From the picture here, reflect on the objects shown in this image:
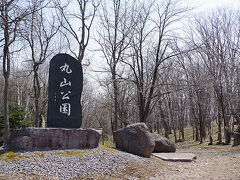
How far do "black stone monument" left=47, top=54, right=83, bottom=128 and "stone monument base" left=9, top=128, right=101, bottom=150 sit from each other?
581mm

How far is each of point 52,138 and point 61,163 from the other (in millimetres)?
1030

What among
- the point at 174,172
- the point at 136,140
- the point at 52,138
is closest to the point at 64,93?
the point at 52,138

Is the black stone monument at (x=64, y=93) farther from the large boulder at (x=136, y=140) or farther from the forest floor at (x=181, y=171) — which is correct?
the forest floor at (x=181, y=171)

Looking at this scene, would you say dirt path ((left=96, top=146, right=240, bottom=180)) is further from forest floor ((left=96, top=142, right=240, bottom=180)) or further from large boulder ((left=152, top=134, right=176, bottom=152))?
Result: large boulder ((left=152, top=134, right=176, bottom=152))

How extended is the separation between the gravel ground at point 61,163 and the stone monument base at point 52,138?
1.06ft

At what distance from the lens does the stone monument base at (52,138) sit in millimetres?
5820

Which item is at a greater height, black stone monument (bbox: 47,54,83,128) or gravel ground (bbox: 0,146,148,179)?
black stone monument (bbox: 47,54,83,128)

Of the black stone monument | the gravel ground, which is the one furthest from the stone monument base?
the black stone monument

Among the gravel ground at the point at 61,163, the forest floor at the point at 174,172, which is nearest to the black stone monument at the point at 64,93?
the gravel ground at the point at 61,163

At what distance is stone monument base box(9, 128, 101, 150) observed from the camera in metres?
5.82

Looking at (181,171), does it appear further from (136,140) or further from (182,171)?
(136,140)

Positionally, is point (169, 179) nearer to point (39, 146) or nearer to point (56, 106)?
point (39, 146)

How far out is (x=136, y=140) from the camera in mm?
7906

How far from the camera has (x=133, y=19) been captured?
1295 cm
